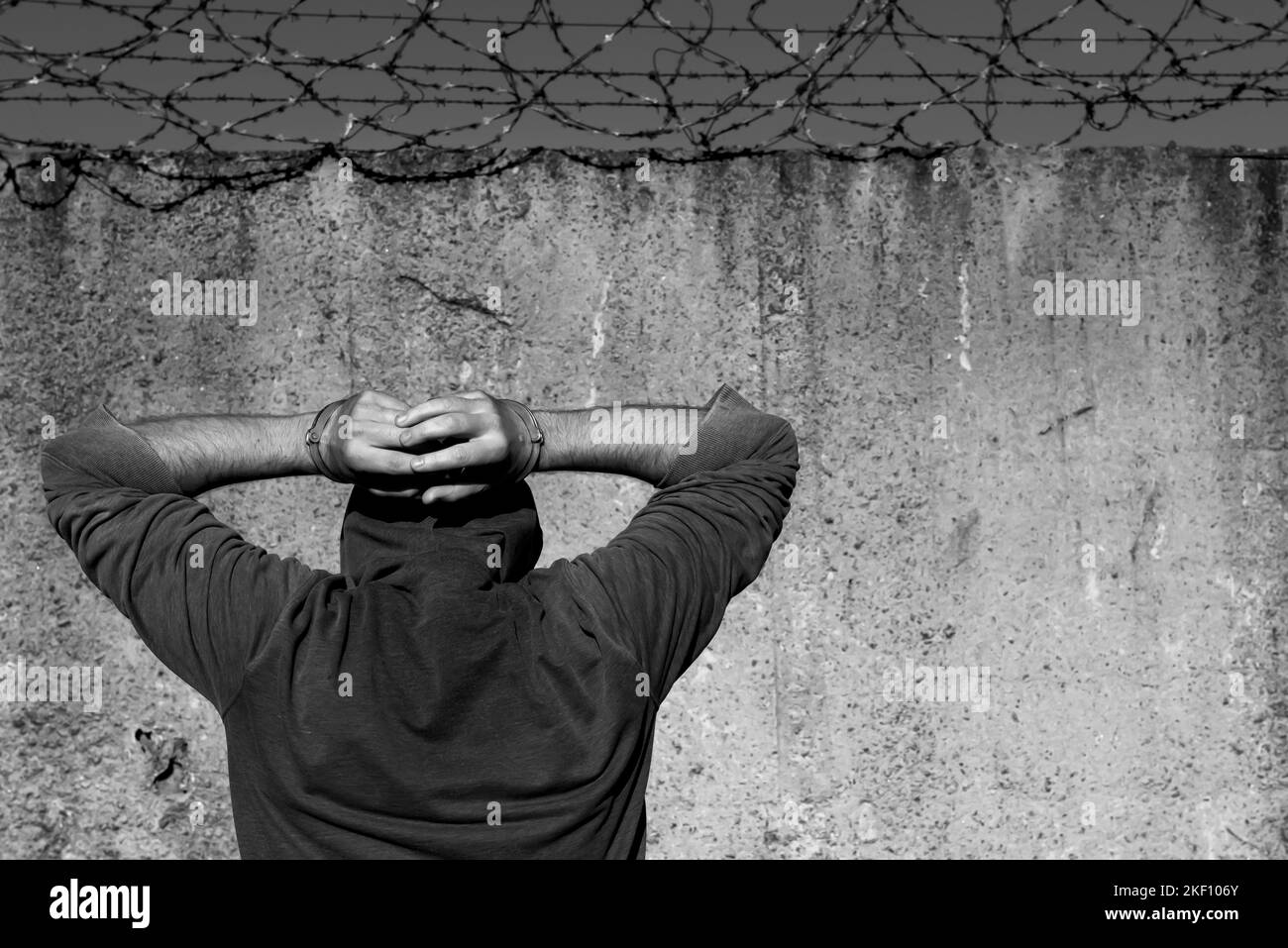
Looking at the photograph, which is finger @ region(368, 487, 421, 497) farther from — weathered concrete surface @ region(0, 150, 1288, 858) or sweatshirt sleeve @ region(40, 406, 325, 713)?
weathered concrete surface @ region(0, 150, 1288, 858)

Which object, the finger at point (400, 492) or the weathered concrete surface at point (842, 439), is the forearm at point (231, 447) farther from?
the weathered concrete surface at point (842, 439)

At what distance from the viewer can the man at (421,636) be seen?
1.22m

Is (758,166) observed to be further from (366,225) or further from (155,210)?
(155,210)

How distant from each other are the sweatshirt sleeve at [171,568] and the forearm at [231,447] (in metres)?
0.06

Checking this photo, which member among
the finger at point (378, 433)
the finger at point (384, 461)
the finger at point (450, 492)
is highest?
the finger at point (378, 433)

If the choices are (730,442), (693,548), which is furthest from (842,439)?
(693,548)

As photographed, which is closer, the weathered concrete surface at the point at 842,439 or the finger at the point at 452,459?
the finger at the point at 452,459

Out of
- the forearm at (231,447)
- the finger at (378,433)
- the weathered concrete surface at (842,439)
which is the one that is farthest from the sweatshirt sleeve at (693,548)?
the weathered concrete surface at (842,439)

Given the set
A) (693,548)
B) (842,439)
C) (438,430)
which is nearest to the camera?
(438,430)

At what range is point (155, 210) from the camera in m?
2.78

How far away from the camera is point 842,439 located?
2.81 m

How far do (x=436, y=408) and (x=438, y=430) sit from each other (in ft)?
0.10

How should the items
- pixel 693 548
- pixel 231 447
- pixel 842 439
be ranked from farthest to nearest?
pixel 842 439 → pixel 231 447 → pixel 693 548

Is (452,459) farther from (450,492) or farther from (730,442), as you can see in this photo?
(730,442)
